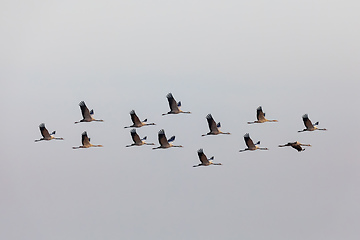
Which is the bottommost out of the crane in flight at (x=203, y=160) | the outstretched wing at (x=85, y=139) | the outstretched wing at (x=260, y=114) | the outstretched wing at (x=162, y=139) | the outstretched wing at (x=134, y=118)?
the crane in flight at (x=203, y=160)

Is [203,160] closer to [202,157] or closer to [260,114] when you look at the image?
[202,157]

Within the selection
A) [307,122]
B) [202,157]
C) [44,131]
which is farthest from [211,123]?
[44,131]

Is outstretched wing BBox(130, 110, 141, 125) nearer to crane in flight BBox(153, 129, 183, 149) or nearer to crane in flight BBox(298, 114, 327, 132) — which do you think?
crane in flight BBox(153, 129, 183, 149)

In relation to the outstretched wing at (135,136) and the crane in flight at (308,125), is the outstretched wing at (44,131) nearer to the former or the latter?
the outstretched wing at (135,136)

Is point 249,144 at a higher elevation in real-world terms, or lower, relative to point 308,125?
lower

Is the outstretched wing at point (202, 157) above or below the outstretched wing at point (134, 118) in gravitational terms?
below

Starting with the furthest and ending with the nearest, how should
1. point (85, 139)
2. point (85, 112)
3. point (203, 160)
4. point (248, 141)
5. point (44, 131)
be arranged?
point (85, 139), point (248, 141), point (203, 160), point (44, 131), point (85, 112)

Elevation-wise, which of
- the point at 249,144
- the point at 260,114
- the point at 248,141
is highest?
the point at 260,114

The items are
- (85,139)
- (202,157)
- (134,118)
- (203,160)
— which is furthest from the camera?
(85,139)

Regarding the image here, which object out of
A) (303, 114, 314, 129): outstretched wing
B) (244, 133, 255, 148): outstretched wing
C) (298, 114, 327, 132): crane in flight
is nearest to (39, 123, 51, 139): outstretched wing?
(244, 133, 255, 148): outstretched wing

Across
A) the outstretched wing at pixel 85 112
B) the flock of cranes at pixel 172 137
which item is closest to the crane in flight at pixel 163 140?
the flock of cranes at pixel 172 137

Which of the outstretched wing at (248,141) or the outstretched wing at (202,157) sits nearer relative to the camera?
the outstretched wing at (202,157)

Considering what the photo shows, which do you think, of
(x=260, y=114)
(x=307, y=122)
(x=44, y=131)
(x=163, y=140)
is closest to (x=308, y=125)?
(x=307, y=122)

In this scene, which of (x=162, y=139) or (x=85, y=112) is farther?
(x=162, y=139)
